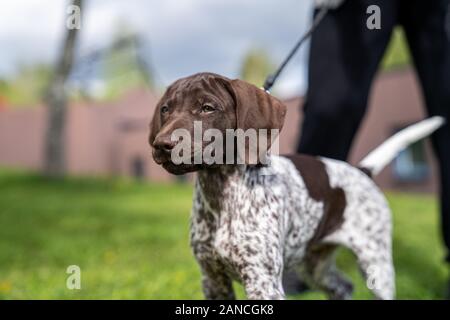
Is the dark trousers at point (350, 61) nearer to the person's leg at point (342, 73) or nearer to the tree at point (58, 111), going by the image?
the person's leg at point (342, 73)

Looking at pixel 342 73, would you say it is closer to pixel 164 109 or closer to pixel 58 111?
pixel 164 109

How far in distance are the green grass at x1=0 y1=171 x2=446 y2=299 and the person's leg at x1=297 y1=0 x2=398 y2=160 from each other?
1114 millimetres

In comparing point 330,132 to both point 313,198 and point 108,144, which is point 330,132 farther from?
point 108,144

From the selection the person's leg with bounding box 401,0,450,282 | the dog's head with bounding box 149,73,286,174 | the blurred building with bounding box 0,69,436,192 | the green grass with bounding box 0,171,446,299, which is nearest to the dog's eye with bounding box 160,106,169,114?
the dog's head with bounding box 149,73,286,174

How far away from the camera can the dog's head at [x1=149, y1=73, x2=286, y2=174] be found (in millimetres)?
2570

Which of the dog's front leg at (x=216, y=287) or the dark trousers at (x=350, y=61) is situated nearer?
the dog's front leg at (x=216, y=287)

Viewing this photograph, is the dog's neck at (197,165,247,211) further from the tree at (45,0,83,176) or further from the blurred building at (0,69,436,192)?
the blurred building at (0,69,436,192)

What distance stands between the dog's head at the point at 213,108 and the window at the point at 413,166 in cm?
1572

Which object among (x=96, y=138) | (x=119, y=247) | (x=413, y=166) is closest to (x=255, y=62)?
(x=96, y=138)

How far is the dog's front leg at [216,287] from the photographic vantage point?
303 centimetres

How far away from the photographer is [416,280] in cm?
497

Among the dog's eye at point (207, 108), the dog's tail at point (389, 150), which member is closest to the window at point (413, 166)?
the dog's tail at point (389, 150)

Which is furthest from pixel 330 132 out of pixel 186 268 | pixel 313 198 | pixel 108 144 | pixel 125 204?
pixel 108 144
